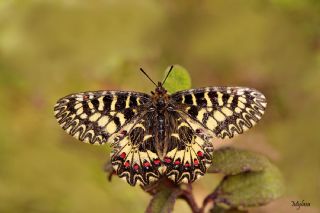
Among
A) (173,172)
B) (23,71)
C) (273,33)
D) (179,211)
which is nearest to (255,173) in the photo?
(173,172)

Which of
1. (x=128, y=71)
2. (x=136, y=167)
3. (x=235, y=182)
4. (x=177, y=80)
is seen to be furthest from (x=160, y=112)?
(x=128, y=71)

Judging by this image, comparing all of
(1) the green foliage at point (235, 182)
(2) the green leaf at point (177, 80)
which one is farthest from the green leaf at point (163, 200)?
(2) the green leaf at point (177, 80)

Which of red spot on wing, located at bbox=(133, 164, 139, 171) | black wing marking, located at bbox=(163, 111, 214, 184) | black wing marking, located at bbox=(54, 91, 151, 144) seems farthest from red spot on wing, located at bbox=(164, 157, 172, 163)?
black wing marking, located at bbox=(54, 91, 151, 144)

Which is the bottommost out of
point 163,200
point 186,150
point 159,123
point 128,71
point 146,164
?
point 163,200

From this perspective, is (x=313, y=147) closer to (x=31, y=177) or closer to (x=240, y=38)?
(x=240, y=38)

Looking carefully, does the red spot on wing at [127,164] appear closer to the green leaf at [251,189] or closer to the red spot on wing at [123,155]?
the red spot on wing at [123,155]

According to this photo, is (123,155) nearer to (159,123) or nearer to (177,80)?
(159,123)
